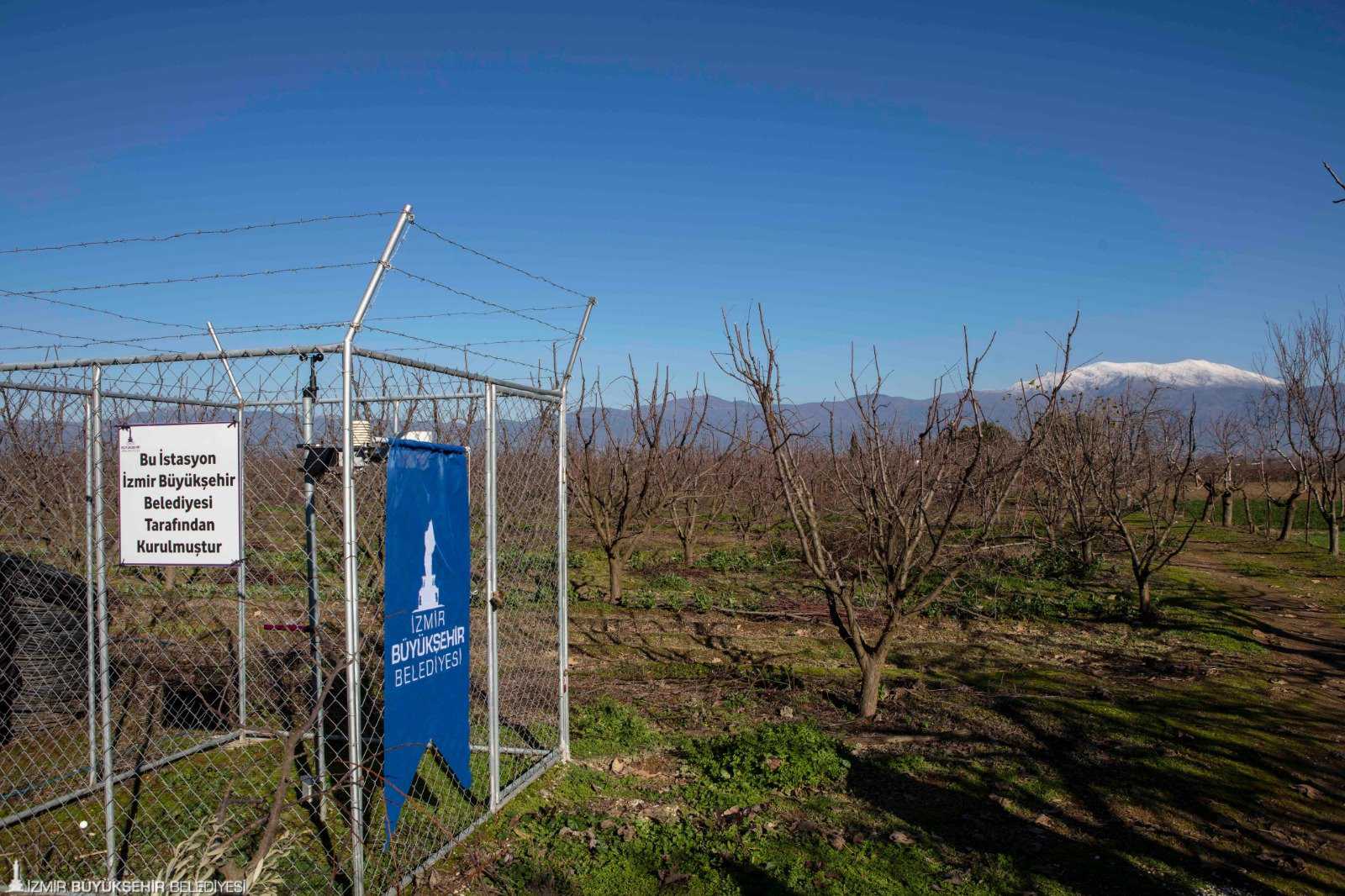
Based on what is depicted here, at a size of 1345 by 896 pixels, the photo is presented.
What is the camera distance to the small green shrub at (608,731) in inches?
233

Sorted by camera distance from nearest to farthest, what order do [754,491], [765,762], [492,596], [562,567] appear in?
[492,596]
[562,567]
[765,762]
[754,491]

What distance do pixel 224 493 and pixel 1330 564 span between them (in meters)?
18.8

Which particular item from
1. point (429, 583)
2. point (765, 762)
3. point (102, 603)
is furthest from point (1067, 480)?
point (102, 603)

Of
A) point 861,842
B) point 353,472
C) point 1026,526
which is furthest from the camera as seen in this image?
point 1026,526

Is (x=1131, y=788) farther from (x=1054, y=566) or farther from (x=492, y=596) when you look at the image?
(x=1054, y=566)

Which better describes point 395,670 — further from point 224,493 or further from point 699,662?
point 699,662

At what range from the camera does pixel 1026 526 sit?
17500 mm

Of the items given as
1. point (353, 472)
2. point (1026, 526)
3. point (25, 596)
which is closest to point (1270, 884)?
point (353, 472)

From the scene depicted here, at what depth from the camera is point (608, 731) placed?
6242mm

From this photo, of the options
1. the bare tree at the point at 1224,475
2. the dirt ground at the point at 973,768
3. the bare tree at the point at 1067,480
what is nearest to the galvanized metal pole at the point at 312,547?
the dirt ground at the point at 973,768

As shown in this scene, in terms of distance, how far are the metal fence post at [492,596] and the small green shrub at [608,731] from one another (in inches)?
47.4

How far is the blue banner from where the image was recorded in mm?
3684

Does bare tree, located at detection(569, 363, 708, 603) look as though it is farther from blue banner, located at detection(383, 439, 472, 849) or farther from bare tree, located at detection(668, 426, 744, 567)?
blue banner, located at detection(383, 439, 472, 849)

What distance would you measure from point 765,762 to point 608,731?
1.30 meters
